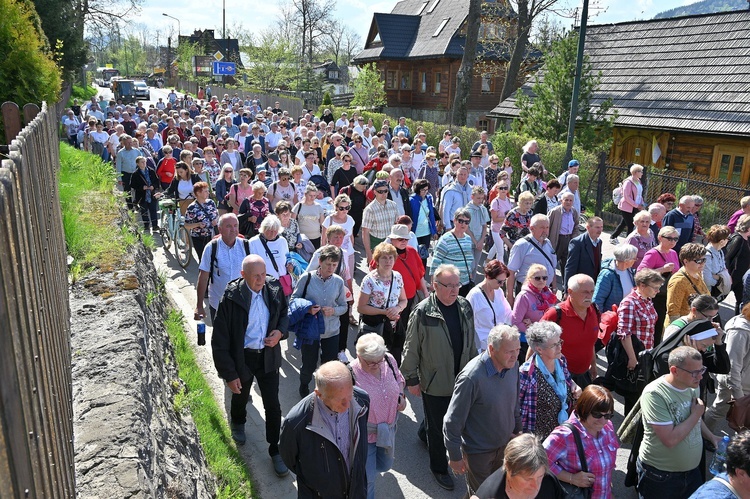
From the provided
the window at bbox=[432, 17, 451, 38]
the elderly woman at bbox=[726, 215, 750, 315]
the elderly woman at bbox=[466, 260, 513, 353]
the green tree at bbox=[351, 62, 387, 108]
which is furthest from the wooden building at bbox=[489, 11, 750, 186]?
the window at bbox=[432, 17, 451, 38]

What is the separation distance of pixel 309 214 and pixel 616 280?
4.38 m

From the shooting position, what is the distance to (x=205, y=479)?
4664mm

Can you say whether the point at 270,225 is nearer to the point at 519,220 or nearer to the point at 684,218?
the point at 519,220

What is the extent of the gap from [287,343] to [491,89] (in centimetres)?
3564

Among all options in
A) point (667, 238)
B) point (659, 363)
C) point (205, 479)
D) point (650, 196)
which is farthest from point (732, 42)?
point (205, 479)

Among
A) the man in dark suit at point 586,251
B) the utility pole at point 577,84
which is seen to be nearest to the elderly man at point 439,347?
the man in dark suit at point 586,251

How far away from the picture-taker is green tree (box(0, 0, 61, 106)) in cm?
694

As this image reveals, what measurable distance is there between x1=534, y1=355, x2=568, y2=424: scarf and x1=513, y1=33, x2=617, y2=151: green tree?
1378 cm

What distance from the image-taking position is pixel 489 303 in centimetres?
567

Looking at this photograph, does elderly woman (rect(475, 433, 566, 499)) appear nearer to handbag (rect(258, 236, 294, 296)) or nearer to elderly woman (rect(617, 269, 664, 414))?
elderly woman (rect(617, 269, 664, 414))

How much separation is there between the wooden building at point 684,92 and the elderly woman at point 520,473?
52.5ft

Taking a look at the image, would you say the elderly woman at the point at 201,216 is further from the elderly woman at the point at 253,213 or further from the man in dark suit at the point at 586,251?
the man in dark suit at the point at 586,251

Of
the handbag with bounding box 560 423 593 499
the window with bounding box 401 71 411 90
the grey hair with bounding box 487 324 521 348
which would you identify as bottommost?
the handbag with bounding box 560 423 593 499

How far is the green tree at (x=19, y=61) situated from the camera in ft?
22.8
